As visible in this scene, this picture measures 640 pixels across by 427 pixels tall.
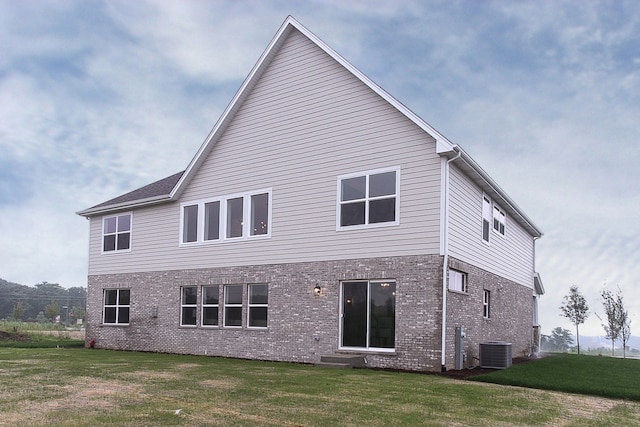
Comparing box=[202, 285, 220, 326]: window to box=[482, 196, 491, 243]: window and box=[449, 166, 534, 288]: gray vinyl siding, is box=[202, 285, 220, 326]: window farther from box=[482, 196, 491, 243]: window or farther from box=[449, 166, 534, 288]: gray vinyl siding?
box=[482, 196, 491, 243]: window

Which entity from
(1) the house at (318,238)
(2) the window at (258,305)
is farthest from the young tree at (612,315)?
(2) the window at (258,305)

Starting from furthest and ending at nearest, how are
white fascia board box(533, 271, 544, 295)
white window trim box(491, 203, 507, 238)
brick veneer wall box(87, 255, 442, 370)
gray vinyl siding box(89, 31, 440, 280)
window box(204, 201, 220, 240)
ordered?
white fascia board box(533, 271, 544, 295), window box(204, 201, 220, 240), white window trim box(491, 203, 507, 238), gray vinyl siding box(89, 31, 440, 280), brick veneer wall box(87, 255, 442, 370)

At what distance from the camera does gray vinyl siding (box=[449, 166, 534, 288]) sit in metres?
15.0

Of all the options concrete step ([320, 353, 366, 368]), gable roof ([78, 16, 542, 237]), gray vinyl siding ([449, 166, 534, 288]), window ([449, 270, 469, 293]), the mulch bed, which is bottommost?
the mulch bed

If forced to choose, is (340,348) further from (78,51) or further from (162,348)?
(78,51)

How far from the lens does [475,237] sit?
1691 cm

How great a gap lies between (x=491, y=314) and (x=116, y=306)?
14.7 m

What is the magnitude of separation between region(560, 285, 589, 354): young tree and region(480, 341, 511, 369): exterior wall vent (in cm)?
1904

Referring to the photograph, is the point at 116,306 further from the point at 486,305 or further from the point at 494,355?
the point at 494,355

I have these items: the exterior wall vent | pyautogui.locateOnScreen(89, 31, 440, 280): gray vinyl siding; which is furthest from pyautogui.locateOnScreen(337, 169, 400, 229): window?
the exterior wall vent

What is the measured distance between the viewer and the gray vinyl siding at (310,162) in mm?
14992

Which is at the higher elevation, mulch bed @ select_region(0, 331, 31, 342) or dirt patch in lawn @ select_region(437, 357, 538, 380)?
dirt patch in lawn @ select_region(437, 357, 538, 380)

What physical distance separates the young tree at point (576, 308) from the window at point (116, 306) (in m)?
24.8

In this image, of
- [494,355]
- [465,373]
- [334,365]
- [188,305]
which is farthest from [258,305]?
[494,355]
